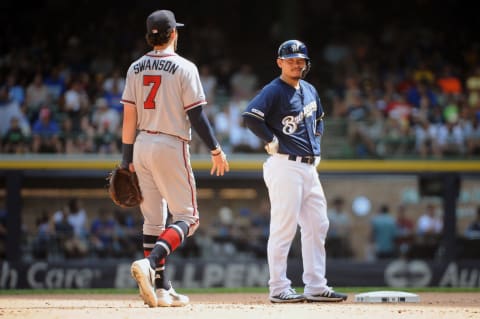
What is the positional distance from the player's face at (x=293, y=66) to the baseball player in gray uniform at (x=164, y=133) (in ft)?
3.08

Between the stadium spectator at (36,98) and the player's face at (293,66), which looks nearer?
the player's face at (293,66)

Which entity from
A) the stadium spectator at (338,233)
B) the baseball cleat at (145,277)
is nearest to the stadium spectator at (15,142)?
the stadium spectator at (338,233)

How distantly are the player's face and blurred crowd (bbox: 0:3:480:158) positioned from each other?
1019 centimetres

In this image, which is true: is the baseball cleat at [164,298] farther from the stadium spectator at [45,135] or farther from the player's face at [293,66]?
the stadium spectator at [45,135]

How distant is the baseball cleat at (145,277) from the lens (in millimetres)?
6508

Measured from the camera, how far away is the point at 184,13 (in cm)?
2292

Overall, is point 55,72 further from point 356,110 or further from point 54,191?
point 356,110

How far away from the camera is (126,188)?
7.02 m

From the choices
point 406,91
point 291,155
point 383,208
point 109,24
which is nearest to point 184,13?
point 109,24

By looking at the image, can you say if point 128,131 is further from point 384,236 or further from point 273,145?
point 384,236

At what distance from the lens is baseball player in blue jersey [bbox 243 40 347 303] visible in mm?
7578

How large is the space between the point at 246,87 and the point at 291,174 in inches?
474

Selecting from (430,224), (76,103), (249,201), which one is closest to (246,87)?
(249,201)

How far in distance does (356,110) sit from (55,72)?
5759 mm
